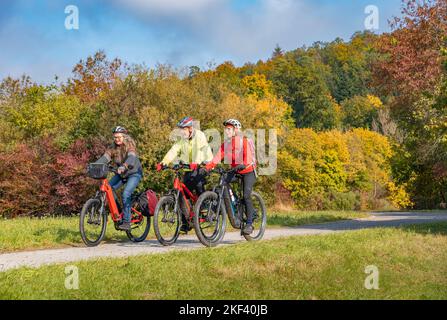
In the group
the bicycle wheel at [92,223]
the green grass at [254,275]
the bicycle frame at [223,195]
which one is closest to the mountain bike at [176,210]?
the bicycle frame at [223,195]

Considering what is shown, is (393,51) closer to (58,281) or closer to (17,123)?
(58,281)

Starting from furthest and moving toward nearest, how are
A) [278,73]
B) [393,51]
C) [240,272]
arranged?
[278,73] < [393,51] < [240,272]

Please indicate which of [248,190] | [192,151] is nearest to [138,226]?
[192,151]

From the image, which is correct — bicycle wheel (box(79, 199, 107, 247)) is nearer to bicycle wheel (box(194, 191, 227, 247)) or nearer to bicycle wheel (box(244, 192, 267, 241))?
bicycle wheel (box(194, 191, 227, 247))

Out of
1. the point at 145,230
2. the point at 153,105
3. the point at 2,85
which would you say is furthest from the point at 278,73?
the point at 145,230

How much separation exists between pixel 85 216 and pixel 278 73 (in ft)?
266

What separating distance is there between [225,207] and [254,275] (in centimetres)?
393

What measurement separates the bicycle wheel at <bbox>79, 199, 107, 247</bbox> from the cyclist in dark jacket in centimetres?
39

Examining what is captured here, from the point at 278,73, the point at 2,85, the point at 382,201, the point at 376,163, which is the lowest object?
the point at 382,201

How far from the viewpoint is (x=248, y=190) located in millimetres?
11367

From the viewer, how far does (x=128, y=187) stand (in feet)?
37.2

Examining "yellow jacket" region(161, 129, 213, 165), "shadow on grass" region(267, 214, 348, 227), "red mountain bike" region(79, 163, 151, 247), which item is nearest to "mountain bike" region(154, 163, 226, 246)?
"yellow jacket" region(161, 129, 213, 165)

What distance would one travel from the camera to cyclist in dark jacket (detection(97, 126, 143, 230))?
1129 centimetres

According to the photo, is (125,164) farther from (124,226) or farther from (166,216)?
(166,216)
